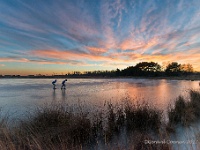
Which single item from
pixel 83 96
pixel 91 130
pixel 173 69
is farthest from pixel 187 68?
pixel 91 130

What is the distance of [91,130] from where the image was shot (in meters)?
5.18

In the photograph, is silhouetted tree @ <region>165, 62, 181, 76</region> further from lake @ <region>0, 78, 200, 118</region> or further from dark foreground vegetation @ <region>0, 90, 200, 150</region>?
dark foreground vegetation @ <region>0, 90, 200, 150</region>

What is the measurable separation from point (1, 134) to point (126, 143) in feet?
10.1

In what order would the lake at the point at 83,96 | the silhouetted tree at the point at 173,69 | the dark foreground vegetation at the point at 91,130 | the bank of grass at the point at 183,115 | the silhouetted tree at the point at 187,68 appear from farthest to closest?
the silhouetted tree at the point at 187,68
the silhouetted tree at the point at 173,69
the lake at the point at 83,96
the bank of grass at the point at 183,115
the dark foreground vegetation at the point at 91,130

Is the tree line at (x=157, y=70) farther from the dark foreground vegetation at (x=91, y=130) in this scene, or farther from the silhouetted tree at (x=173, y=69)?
the dark foreground vegetation at (x=91, y=130)

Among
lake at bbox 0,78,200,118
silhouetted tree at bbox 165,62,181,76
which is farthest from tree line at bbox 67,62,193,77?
lake at bbox 0,78,200,118

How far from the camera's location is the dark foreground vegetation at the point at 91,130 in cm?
394

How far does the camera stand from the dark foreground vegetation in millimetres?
3939

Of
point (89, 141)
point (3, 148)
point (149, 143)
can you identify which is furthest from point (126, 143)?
point (3, 148)

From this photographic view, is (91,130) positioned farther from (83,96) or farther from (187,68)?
(187,68)

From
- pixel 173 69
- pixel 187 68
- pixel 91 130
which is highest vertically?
pixel 187 68

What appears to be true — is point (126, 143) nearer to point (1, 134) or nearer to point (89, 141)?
point (89, 141)

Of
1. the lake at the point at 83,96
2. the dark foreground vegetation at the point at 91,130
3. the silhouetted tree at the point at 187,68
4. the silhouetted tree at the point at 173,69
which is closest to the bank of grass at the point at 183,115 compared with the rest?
the dark foreground vegetation at the point at 91,130

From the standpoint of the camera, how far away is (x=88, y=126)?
5145mm
